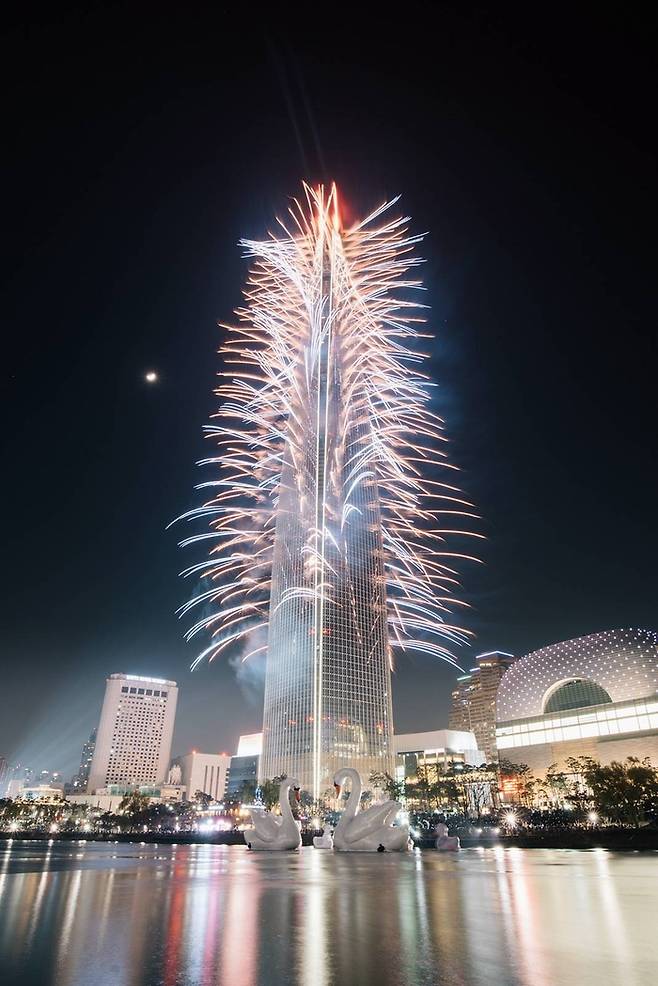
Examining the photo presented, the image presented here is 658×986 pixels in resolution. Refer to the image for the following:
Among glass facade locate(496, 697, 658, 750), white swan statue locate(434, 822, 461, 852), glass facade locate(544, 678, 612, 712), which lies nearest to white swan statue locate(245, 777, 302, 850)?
white swan statue locate(434, 822, 461, 852)

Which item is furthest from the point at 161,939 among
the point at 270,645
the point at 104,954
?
the point at 270,645

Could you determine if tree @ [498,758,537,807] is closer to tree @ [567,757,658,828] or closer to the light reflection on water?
tree @ [567,757,658,828]

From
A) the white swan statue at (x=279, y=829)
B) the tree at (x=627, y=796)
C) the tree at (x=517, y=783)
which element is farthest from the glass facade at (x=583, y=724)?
the white swan statue at (x=279, y=829)

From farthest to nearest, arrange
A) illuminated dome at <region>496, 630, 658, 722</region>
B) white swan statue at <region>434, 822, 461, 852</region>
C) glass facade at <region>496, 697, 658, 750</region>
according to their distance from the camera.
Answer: illuminated dome at <region>496, 630, 658, 722</region> < glass facade at <region>496, 697, 658, 750</region> < white swan statue at <region>434, 822, 461, 852</region>

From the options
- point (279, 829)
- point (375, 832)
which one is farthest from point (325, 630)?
point (375, 832)

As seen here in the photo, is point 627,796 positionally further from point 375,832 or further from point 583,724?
point 583,724

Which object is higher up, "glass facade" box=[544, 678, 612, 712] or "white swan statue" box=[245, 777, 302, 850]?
"glass facade" box=[544, 678, 612, 712]
